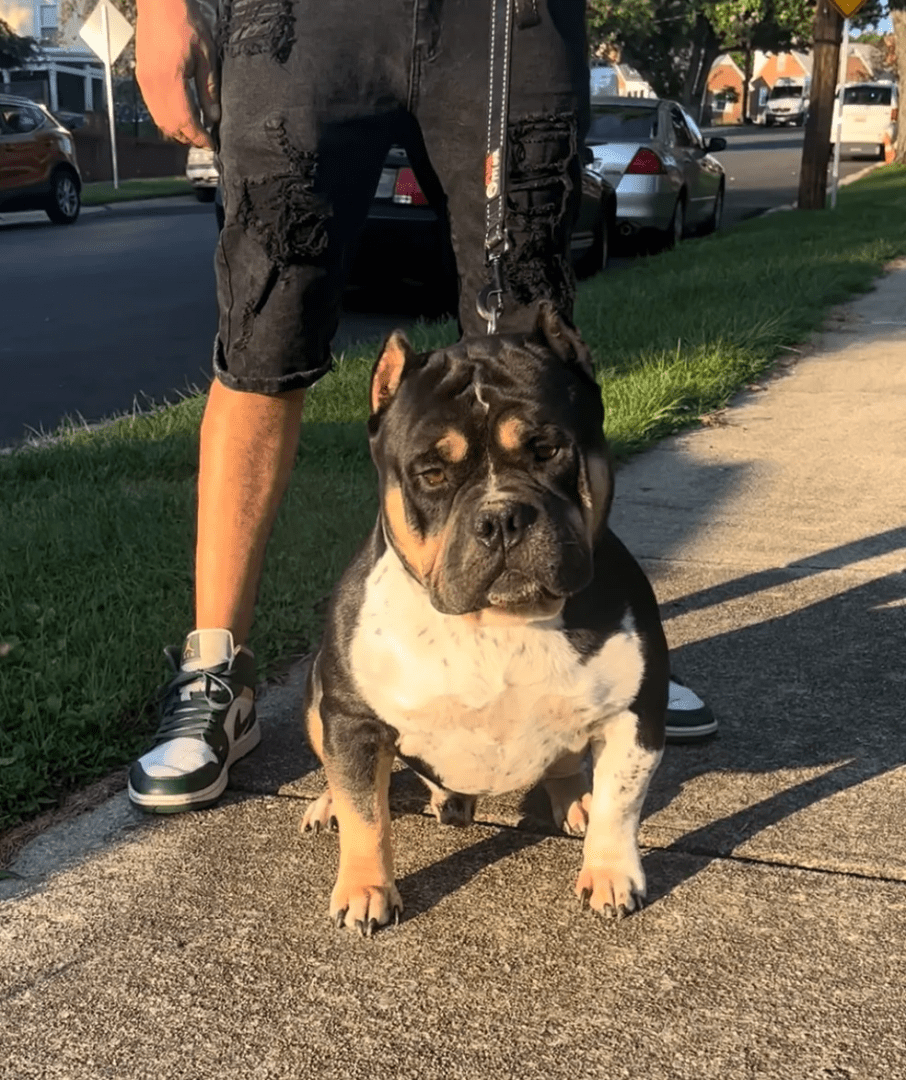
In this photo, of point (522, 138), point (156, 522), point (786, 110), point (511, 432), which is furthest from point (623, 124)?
point (786, 110)

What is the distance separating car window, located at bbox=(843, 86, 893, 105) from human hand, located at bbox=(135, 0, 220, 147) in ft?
149

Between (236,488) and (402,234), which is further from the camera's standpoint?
(402,234)

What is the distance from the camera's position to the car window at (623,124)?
14.9m

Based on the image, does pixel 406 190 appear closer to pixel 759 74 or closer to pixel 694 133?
pixel 694 133

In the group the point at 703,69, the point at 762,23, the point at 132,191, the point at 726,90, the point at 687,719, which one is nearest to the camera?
the point at 687,719

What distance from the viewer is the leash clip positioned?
3068mm

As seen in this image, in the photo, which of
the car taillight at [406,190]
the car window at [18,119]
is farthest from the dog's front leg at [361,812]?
the car window at [18,119]

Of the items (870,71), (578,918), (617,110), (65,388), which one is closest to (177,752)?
(578,918)

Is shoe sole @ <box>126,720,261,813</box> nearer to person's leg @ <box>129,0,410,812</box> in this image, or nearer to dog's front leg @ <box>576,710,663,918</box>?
person's leg @ <box>129,0,410,812</box>

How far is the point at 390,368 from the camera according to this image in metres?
2.56

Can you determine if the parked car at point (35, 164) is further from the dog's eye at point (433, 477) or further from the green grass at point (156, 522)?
the dog's eye at point (433, 477)

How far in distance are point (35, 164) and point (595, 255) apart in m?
10.6

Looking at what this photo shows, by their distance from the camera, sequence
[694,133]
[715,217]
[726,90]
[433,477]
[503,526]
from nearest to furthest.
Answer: [503,526] < [433,477] < [694,133] < [715,217] < [726,90]

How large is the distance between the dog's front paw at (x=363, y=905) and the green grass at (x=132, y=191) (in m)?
24.6
